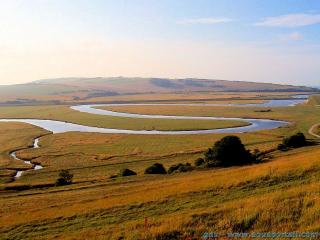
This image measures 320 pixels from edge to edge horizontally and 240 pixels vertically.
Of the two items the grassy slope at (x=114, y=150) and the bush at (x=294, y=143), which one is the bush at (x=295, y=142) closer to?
the bush at (x=294, y=143)

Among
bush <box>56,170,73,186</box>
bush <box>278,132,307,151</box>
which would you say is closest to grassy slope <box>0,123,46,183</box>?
bush <box>56,170,73,186</box>

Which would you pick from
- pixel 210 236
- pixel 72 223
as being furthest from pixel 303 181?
pixel 72 223

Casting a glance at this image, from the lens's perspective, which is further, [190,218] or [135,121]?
[135,121]

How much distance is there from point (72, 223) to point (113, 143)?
6467 cm

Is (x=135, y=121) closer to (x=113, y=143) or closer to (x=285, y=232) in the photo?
(x=113, y=143)

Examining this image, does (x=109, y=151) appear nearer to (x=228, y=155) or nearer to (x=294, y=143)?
(x=294, y=143)

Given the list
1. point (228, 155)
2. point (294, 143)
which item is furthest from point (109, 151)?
point (228, 155)

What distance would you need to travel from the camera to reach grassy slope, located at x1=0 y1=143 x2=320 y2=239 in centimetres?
1568

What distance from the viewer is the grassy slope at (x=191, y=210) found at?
51.4 ft

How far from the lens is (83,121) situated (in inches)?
5138

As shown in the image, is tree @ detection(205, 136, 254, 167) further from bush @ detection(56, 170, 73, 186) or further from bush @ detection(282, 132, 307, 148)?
bush @ detection(282, 132, 307, 148)

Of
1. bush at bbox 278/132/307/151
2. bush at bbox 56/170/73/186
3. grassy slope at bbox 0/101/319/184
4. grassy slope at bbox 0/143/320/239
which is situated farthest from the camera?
bush at bbox 278/132/307/151

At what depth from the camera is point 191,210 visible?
19.2 m

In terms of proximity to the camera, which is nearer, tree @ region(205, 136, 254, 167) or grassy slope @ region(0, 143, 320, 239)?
grassy slope @ region(0, 143, 320, 239)
